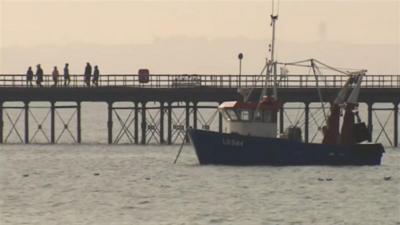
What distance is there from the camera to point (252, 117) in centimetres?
7625

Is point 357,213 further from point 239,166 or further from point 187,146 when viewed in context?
point 187,146

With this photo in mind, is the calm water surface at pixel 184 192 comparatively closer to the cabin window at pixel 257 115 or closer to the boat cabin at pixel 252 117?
the boat cabin at pixel 252 117

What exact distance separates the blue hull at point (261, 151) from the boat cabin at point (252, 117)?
1152 mm

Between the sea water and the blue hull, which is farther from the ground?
the blue hull

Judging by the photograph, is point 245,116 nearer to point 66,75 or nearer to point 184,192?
point 184,192

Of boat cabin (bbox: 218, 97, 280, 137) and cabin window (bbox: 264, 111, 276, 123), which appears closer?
boat cabin (bbox: 218, 97, 280, 137)

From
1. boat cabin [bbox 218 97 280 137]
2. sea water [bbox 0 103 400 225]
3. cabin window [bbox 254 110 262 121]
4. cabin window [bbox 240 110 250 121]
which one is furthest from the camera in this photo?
cabin window [bbox 240 110 250 121]

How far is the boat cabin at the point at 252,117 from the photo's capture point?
2977 inches

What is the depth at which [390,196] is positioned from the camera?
65062mm

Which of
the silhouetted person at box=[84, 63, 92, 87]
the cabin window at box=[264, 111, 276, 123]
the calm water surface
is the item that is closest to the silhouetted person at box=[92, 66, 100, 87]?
the silhouetted person at box=[84, 63, 92, 87]

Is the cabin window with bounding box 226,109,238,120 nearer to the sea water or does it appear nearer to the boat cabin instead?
the boat cabin

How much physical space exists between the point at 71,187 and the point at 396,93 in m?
34.0

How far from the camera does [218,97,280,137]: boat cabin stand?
75625 mm

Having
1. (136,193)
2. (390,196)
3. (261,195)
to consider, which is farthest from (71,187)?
(390,196)
